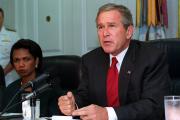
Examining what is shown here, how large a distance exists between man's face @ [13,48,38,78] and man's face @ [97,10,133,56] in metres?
0.96

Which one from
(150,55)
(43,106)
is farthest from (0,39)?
(150,55)

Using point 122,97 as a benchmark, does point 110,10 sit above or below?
above

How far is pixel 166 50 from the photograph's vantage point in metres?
2.41

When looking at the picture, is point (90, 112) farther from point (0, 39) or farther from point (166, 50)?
point (0, 39)

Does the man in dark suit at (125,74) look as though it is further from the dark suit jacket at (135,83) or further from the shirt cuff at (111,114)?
the shirt cuff at (111,114)

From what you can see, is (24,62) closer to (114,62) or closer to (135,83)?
(114,62)

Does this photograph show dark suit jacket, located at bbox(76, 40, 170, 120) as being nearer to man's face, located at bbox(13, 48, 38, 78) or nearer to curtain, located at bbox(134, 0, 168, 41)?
man's face, located at bbox(13, 48, 38, 78)

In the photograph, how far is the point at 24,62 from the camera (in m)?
3.14

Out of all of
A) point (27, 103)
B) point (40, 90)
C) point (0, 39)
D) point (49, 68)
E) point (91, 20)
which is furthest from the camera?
point (91, 20)

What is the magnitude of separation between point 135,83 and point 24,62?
1.16 m

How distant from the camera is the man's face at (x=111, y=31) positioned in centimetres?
229

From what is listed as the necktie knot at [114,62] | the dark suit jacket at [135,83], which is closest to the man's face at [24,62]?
the dark suit jacket at [135,83]

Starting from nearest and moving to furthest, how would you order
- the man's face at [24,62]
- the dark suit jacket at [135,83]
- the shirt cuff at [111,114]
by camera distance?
the shirt cuff at [111,114] < the dark suit jacket at [135,83] < the man's face at [24,62]

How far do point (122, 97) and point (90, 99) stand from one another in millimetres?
247
